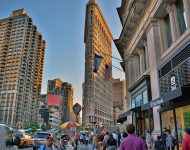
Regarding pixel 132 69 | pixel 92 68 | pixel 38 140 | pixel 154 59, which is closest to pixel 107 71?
pixel 132 69

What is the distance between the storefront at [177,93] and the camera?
11594mm

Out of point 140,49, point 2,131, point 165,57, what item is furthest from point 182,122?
point 140,49

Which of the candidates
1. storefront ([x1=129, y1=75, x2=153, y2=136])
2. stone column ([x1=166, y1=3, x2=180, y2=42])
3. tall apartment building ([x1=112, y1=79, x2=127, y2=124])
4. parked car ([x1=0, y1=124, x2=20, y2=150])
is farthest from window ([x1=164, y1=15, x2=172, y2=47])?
tall apartment building ([x1=112, y1=79, x2=127, y2=124])

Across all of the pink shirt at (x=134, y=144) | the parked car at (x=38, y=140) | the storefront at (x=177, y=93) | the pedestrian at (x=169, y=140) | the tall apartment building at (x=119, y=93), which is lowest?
the parked car at (x=38, y=140)

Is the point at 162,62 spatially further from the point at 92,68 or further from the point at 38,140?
the point at 92,68

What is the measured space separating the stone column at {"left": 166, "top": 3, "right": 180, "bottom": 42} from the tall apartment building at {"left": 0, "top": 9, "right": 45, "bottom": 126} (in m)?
130

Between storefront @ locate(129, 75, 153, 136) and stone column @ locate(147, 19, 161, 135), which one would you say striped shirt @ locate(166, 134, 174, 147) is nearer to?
stone column @ locate(147, 19, 161, 135)

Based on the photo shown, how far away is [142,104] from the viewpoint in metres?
18.8

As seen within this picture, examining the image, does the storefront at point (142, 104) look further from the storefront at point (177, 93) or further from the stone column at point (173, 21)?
the stone column at point (173, 21)

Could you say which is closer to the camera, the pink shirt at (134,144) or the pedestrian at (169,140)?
the pink shirt at (134,144)

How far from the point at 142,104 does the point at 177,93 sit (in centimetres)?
833

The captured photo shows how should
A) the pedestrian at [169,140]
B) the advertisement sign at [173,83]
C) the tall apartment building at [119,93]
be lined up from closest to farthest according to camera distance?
the pedestrian at [169,140] → the advertisement sign at [173,83] → the tall apartment building at [119,93]

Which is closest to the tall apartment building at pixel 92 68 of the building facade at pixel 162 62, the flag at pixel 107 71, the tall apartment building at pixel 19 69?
Result: the tall apartment building at pixel 19 69

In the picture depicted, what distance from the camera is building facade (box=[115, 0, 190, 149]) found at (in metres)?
12.2
